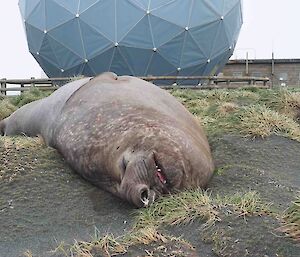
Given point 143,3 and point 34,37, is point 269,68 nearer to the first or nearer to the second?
point 143,3

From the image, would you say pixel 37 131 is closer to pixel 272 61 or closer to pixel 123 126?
pixel 123 126

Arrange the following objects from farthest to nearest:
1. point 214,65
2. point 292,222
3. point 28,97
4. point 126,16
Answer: point 214,65
point 126,16
point 28,97
point 292,222

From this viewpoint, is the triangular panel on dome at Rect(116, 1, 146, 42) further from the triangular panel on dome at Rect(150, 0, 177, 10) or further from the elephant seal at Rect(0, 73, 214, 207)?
the elephant seal at Rect(0, 73, 214, 207)

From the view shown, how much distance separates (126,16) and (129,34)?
0.51 metres

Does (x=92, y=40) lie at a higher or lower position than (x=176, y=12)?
lower

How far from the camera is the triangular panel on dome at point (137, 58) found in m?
15.5

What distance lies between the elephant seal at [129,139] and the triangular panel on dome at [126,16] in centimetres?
997

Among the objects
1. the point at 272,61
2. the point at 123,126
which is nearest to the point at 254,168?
the point at 123,126

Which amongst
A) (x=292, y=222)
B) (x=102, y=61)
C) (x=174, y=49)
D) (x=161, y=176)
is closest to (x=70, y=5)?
(x=102, y=61)

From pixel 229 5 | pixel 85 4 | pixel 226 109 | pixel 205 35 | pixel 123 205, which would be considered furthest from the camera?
pixel 229 5

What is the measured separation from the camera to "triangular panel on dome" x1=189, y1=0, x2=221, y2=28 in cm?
1582

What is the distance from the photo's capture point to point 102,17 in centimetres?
1540

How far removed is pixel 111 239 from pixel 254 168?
7.23 feet

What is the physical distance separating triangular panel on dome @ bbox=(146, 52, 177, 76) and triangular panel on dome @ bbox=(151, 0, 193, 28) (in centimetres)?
109
